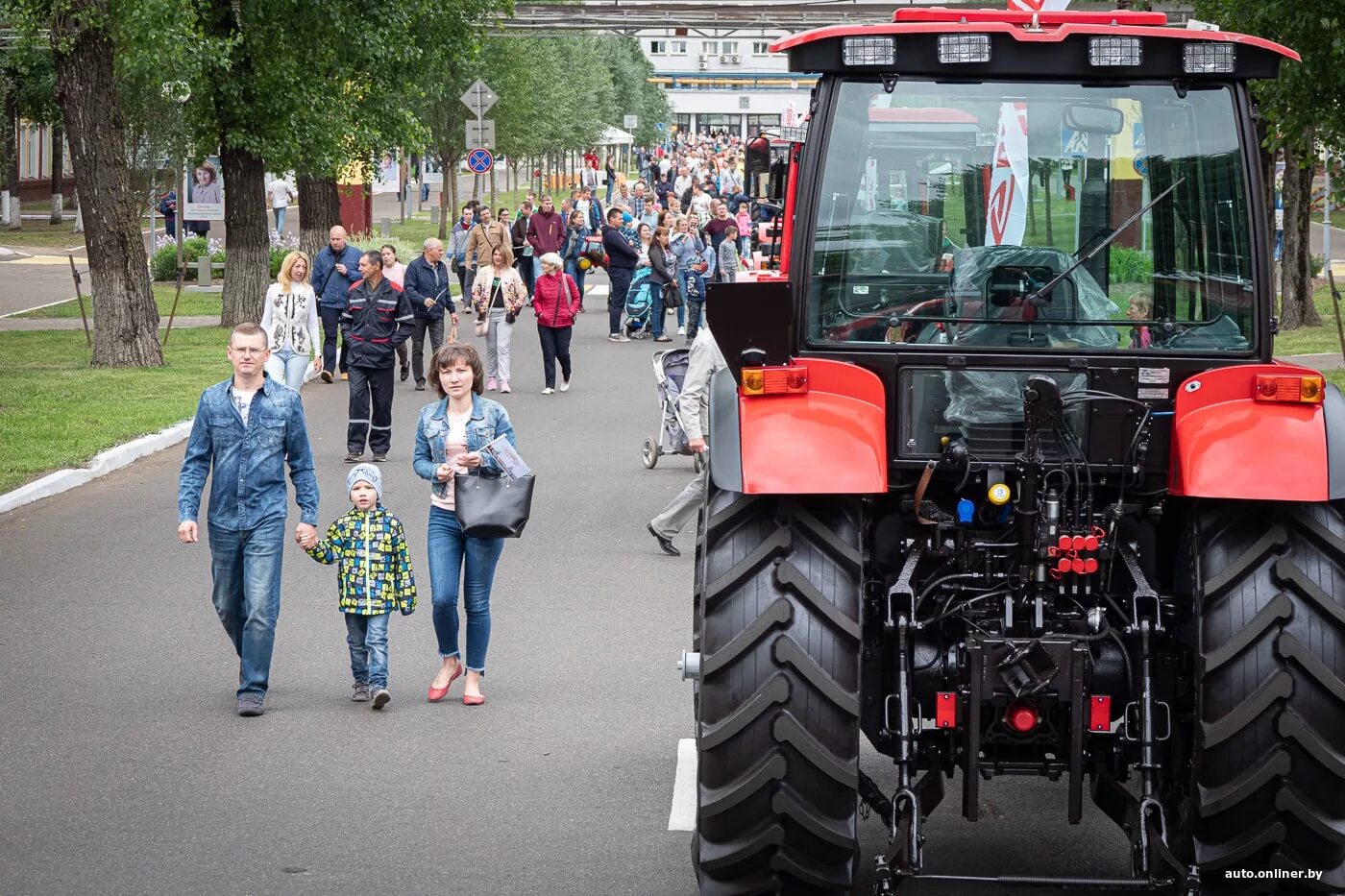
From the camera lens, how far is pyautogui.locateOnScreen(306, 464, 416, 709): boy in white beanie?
861 cm

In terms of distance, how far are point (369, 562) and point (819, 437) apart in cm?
394

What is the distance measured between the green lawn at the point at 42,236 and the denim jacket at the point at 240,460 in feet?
132

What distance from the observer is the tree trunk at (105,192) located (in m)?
21.2

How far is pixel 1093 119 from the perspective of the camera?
18.5ft

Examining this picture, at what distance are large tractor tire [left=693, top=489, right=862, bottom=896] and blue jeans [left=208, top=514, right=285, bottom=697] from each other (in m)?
3.89

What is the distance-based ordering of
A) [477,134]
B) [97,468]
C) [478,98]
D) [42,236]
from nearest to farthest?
[97,468], [478,98], [477,134], [42,236]

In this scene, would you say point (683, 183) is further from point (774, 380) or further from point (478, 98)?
point (774, 380)

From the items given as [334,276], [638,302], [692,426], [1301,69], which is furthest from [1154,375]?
[638,302]

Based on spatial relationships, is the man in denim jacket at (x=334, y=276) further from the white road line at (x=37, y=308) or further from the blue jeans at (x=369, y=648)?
the blue jeans at (x=369, y=648)

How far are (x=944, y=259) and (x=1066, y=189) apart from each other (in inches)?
16.7

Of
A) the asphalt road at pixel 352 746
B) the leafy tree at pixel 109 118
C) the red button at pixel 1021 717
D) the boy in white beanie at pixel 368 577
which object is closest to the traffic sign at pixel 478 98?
the leafy tree at pixel 109 118

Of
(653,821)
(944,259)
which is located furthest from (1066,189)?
(653,821)

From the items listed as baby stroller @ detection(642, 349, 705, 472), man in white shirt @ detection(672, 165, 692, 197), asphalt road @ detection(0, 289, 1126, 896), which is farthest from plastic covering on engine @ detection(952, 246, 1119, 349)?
man in white shirt @ detection(672, 165, 692, 197)

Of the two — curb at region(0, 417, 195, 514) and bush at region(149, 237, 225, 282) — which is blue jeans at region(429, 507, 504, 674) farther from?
bush at region(149, 237, 225, 282)
